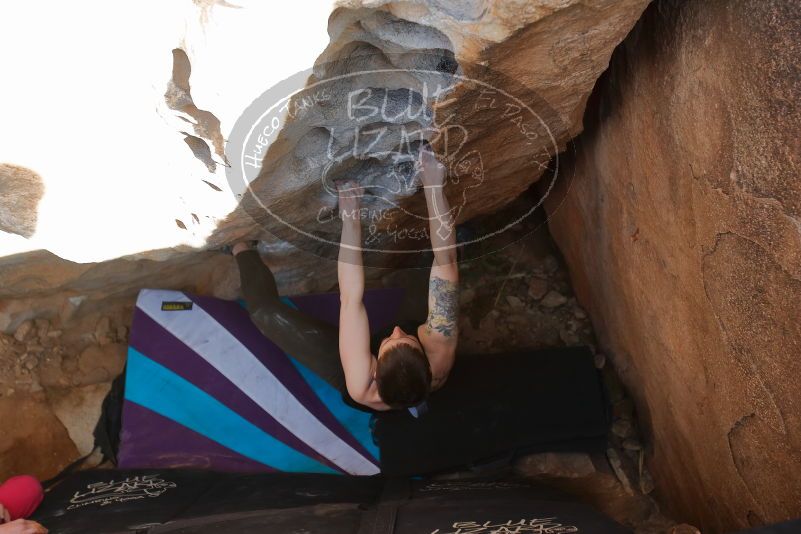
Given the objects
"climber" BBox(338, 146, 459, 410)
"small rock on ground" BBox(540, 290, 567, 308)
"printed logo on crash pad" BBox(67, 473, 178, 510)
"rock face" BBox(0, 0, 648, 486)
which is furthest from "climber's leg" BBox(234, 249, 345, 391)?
"small rock on ground" BBox(540, 290, 567, 308)

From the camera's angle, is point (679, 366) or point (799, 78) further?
point (679, 366)

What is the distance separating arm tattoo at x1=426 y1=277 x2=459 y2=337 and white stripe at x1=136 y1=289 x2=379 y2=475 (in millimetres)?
667

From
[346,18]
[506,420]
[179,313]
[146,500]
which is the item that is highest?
[346,18]

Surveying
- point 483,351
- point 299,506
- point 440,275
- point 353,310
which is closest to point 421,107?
point 440,275

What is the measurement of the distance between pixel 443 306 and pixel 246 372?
0.88 meters

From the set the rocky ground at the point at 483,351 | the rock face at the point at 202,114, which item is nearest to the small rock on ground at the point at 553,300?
the rocky ground at the point at 483,351

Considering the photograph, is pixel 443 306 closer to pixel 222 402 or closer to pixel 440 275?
pixel 440 275

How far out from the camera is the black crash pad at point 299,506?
1540 mm

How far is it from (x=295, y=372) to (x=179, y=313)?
1.49 ft

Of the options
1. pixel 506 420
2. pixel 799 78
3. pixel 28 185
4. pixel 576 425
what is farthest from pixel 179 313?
pixel 799 78

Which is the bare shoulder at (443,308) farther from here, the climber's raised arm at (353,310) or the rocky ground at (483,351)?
the rocky ground at (483,351)

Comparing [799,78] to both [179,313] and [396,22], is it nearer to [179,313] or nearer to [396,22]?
[396,22]

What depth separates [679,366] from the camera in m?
1.66

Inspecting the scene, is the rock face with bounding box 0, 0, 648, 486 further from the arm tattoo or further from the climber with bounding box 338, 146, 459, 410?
the arm tattoo
